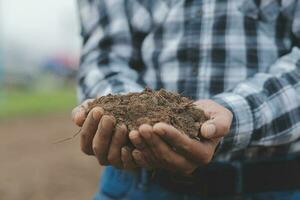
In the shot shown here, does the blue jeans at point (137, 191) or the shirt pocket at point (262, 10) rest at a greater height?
the shirt pocket at point (262, 10)

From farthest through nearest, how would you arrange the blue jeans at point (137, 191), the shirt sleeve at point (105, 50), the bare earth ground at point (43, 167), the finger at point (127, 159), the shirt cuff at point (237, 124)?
the bare earth ground at point (43, 167) < the shirt sleeve at point (105, 50) < the blue jeans at point (137, 191) < the shirt cuff at point (237, 124) < the finger at point (127, 159)

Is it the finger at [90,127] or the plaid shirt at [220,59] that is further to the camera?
the plaid shirt at [220,59]

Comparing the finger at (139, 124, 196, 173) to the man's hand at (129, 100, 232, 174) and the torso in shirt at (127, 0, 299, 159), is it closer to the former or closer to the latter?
the man's hand at (129, 100, 232, 174)

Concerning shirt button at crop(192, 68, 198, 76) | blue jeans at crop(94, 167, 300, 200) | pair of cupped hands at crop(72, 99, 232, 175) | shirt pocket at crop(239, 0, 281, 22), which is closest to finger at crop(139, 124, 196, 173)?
pair of cupped hands at crop(72, 99, 232, 175)

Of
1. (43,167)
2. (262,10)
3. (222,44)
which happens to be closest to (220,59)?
(222,44)

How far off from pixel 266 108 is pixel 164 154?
1.42 ft

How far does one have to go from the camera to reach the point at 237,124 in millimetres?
1982

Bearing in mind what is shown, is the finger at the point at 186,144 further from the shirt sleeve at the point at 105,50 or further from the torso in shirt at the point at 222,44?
the shirt sleeve at the point at 105,50

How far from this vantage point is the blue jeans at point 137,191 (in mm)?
2084

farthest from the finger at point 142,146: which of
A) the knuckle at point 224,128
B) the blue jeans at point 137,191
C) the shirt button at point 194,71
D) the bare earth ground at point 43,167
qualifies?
the bare earth ground at point 43,167

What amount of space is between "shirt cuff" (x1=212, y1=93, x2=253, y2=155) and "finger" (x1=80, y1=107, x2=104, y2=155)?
1.28 feet

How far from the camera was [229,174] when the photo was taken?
2078mm

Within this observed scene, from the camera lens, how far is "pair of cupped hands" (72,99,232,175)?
1740 mm

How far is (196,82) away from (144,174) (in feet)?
1.15
